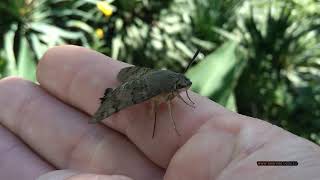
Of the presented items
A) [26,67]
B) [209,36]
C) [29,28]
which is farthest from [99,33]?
[26,67]

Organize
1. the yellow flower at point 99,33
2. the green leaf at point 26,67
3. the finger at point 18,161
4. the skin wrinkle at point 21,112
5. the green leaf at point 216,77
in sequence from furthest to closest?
the yellow flower at point 99,33 < the green leaf at point 26,67 < the green leaf at point 216,77 < the skin wrinkle at point 21,112 < the finger at point 18,161

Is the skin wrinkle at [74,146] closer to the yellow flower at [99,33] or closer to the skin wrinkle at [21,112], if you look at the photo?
the skin wrinkle at [21,112]

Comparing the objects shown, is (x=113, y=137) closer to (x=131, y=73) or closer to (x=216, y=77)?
(x=131, y=73)

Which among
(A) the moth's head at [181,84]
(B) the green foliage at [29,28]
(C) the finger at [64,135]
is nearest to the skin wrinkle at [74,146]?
(C) the finger at [64,135]

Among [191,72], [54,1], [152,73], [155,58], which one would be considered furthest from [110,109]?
[155,58]

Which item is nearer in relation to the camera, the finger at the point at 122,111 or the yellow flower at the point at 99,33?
the finger at the point at 122,111

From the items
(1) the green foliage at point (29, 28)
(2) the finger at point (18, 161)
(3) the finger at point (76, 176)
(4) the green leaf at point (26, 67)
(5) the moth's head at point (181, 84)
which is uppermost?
(5) the moth's head at point (181, 84)

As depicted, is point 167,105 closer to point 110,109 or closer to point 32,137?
point 110,109

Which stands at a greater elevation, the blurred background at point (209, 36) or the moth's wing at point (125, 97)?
the moth's wing at point (125, 97)
